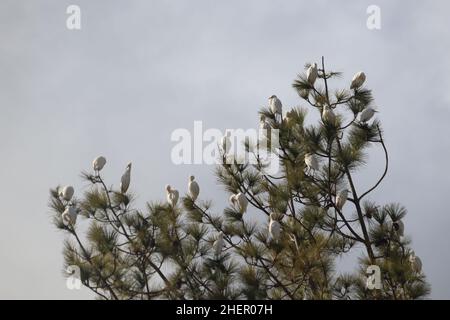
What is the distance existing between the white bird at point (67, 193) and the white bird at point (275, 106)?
60.1 inches

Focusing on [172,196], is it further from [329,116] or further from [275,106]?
[329,116]

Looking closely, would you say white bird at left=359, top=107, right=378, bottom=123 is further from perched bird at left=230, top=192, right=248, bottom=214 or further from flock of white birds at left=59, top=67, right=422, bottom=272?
perched bird at left=230, top=192, right=248, bottom=214

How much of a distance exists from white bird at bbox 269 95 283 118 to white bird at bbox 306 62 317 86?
33cm

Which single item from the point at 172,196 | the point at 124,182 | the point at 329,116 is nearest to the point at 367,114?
the point at 329,116

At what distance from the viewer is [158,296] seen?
4.15 m

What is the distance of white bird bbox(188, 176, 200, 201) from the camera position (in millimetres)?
4778

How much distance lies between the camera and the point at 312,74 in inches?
197

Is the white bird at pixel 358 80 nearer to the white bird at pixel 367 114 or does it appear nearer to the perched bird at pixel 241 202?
the white bird at pixel 367 114

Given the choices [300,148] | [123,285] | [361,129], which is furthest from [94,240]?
[361,129]

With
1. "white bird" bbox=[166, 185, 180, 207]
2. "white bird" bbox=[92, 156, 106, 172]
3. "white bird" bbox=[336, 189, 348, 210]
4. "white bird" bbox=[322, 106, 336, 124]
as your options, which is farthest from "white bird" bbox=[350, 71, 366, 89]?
"white bird" bbox=[92, 156, 106, 172]

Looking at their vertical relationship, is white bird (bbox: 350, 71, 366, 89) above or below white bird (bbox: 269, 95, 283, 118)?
above

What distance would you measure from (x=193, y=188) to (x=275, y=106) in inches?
32.8

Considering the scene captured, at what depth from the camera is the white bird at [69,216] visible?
14.4 ft
